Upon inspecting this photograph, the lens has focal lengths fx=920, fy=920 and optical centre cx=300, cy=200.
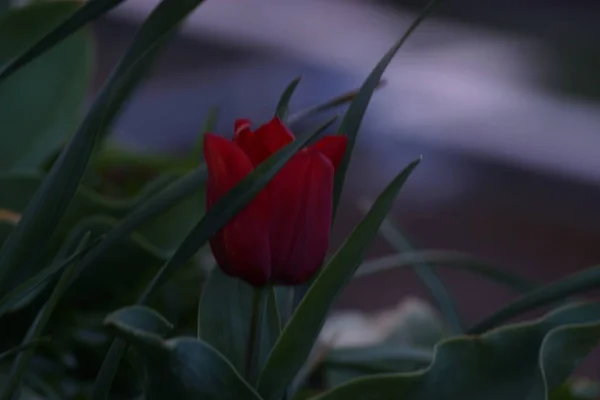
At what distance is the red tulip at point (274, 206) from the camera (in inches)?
8.7

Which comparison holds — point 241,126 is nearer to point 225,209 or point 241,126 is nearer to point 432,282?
point 225,209

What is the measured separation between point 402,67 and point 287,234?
224 centimetres

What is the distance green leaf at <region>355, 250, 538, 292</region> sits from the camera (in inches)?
14.2

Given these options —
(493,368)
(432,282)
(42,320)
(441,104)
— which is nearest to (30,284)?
(42,320)

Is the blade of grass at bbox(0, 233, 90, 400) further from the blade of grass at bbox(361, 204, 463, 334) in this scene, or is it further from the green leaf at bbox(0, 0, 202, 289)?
the blade of grass at bbox(361, 204, 463, 334)

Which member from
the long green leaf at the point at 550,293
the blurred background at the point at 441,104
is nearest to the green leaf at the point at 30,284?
the long green leaf at the point at 550,293

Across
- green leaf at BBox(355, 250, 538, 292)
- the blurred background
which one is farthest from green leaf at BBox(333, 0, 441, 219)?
the blurred background

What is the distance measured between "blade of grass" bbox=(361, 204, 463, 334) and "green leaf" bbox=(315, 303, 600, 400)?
0.55 feet

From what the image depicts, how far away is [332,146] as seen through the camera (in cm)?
23

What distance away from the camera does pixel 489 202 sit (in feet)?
6.26

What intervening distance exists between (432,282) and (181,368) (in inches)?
8.9

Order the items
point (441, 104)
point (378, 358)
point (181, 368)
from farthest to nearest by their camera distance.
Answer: point (441, 104)
point (378, 358)
point (181, 368)

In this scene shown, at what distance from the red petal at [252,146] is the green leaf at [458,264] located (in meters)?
0.15

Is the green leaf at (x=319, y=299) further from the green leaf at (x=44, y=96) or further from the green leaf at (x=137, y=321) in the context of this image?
the green leaf at (x=44, y=96)
